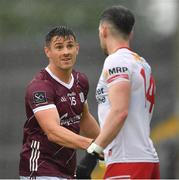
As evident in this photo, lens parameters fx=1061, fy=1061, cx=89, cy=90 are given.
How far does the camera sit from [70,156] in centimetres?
761

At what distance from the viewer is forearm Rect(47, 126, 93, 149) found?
720cm

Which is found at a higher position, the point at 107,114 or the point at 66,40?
the point at 66,40

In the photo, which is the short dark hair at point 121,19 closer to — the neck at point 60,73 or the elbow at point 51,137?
the neck at point 60,73

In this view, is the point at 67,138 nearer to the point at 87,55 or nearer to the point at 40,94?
the point at 40,94

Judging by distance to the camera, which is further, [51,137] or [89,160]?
[51,137]

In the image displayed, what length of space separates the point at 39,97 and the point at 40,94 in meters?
0.02

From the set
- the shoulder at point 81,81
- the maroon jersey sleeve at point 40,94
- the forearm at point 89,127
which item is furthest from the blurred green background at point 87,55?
the maroon jersey sleeve at point 40,94

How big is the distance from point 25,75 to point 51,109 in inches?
139

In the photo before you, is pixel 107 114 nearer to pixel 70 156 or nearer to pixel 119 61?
pixel 119 61

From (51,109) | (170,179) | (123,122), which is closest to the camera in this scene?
(123,122)

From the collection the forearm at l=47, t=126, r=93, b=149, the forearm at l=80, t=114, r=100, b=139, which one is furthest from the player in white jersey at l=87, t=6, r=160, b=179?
the forearm at l=80, t=114, r=100, b=139

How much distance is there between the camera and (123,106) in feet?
21.6

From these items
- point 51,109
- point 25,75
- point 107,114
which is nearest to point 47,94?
point 51,109

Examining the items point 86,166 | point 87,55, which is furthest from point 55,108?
point 87,55
